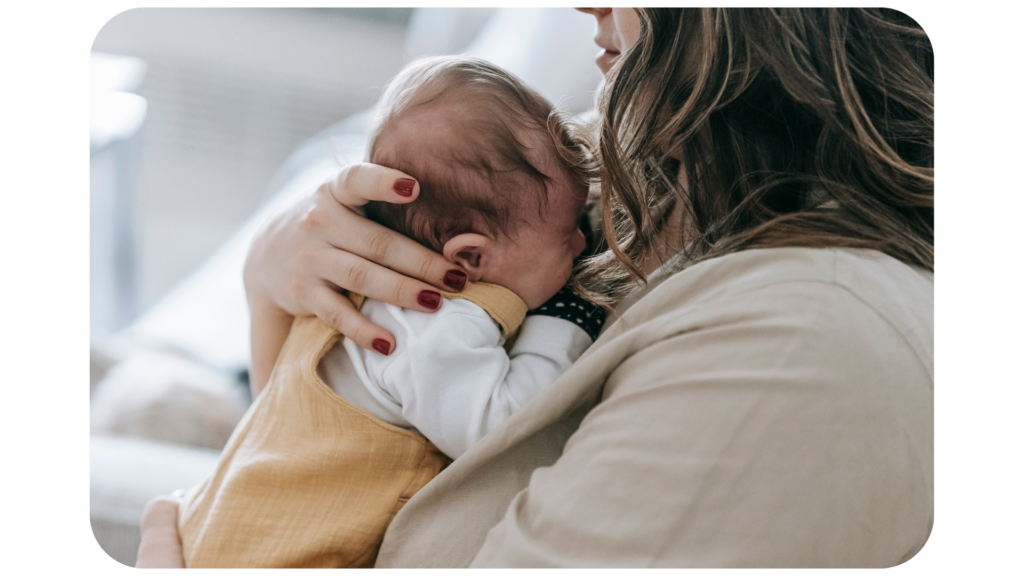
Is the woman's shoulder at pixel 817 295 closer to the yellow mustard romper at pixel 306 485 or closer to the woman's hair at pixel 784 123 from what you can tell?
the woman's hair at pixel 784 123

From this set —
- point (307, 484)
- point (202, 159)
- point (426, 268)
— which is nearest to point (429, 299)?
point (426, 268)

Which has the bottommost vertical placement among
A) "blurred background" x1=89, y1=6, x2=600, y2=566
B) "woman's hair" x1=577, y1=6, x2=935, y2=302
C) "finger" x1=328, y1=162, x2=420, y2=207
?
"blurred background" x1=89, y1=6, x2=600, y2=566

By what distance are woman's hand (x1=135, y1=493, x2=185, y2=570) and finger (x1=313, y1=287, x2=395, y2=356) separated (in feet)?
1.09

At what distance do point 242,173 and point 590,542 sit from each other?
2558mm

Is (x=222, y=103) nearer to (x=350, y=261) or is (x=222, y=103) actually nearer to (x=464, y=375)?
(x=350, y=261)

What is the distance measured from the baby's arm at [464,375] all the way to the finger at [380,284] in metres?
0.03

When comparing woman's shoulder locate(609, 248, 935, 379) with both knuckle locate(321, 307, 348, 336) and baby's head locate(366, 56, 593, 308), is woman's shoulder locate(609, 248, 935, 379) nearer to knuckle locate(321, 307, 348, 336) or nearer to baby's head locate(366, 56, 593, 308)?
baby's head locate(366, 56, 593, 308)

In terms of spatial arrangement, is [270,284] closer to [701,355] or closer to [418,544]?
[418,544]

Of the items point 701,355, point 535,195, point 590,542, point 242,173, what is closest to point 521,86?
point 535,195

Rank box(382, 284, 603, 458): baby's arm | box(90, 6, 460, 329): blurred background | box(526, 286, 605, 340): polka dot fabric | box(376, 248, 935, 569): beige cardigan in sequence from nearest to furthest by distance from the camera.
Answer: box(376, 248, 935, 569): beige cardigan, box(382, 284, 603, 458): baby's arm, box(526, 286, 605, 340): polka dot fabric, box(90, 6, 460, 329): blurred background

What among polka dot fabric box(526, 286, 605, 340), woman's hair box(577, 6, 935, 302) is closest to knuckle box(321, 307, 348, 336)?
polka dot fabric box(526, 286, 605, 340)

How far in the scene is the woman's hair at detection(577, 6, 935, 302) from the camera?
2.08ft
